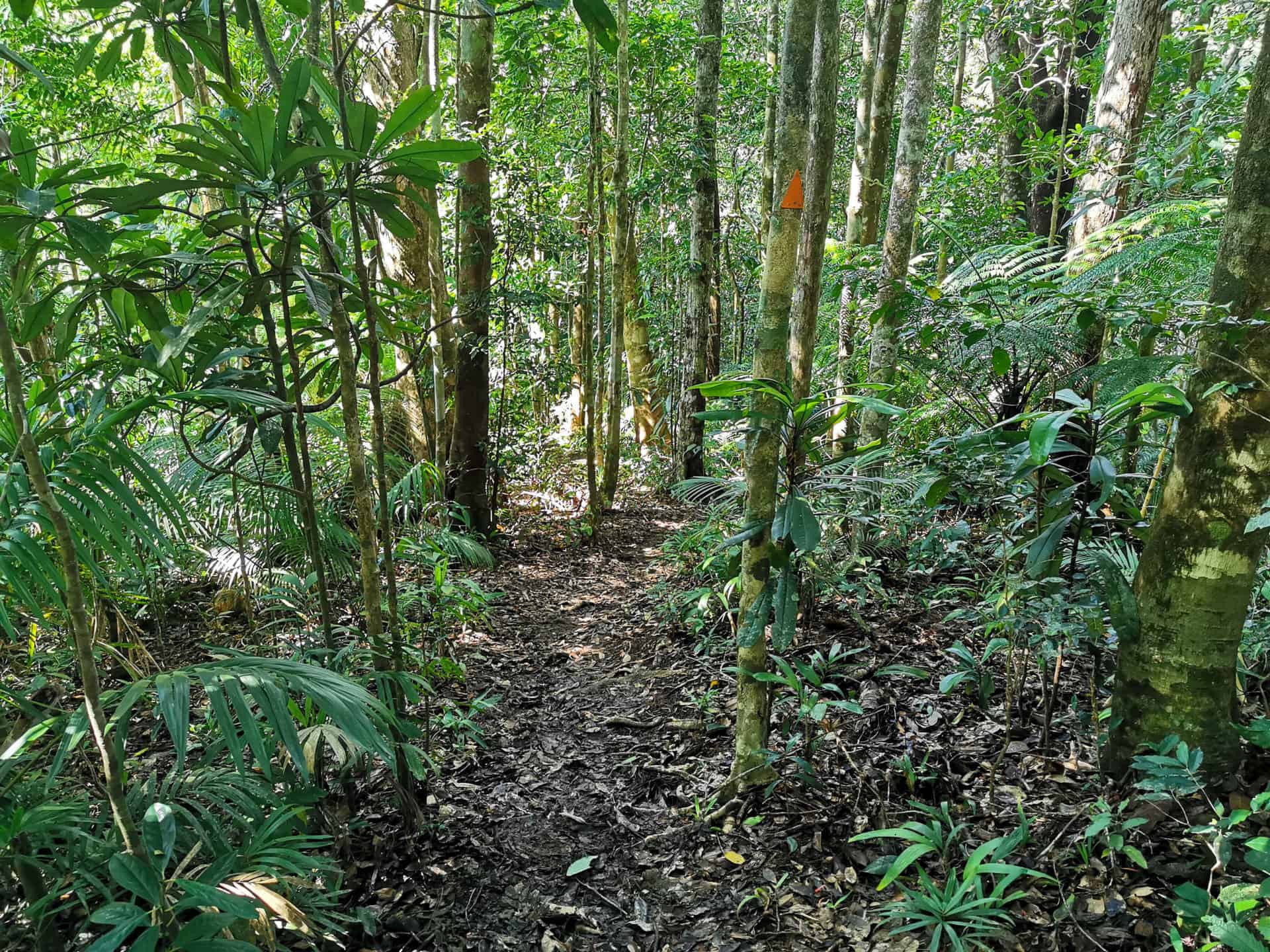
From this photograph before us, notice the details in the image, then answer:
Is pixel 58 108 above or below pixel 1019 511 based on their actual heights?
above

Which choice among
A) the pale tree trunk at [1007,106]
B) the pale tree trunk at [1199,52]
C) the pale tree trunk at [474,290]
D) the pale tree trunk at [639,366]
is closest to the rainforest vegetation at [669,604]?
the pale tree trunk at [1199,52]

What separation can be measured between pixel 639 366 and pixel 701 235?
9.42 feet

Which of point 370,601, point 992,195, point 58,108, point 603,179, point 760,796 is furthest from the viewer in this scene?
point 992,195

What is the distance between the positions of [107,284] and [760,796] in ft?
8.42

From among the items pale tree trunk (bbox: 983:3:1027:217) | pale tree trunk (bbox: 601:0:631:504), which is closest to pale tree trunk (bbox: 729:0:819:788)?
pale tree trunk (bbox: 601:0:631:504)

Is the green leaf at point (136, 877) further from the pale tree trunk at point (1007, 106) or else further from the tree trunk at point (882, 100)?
the pale tree trunk at point (1007, 106)

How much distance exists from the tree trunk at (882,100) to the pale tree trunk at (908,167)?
462 mm

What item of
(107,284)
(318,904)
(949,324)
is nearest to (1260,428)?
(949,324)

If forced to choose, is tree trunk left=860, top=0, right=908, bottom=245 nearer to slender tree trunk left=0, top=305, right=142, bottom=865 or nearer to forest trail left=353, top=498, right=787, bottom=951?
forest trail left=353, top=498, right=787, bottom=951

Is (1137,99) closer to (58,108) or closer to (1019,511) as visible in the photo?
(1019,511)

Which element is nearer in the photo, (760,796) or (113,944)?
(113,944)

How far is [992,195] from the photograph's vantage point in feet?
27.3

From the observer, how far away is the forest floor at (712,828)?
85.2 inches

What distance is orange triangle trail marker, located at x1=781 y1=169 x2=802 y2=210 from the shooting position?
7.91 ft
